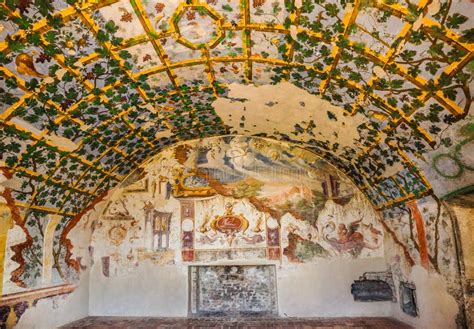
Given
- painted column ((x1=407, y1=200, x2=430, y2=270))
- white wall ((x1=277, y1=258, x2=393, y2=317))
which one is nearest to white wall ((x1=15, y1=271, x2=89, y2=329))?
white wall ((x1=277, y1=258, x2=393, y2=317))

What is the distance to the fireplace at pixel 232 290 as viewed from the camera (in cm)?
873

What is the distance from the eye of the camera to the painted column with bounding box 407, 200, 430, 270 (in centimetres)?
659

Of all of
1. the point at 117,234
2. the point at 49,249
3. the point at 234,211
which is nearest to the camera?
the point at 49,249

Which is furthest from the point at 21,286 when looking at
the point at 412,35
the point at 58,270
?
the point at 412,35

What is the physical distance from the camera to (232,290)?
8938mm

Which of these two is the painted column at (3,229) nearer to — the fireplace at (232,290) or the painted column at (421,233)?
the fireplace at (232,290)

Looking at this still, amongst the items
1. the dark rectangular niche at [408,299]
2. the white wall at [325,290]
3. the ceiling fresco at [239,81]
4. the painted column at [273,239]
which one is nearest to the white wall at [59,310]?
the ceiling fresco at [239,81]

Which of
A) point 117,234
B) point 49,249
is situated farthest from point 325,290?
point 49,249

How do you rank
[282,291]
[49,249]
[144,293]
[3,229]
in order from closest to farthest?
1. [3,229]
2. [49,249]
3. [282,291]
4. [144,293]

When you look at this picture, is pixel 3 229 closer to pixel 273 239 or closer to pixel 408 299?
pixel 273 239

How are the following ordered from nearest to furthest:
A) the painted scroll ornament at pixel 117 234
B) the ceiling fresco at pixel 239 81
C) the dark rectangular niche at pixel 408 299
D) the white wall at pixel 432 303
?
the ceiling fresco at pixel 239 81, the white wall at pixel 432 303, the dark rectangular niche at pixel 408 299, the painted scroll ornament at pixel 117 234

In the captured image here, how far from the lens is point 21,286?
685cm

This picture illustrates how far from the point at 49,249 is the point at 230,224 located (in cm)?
406

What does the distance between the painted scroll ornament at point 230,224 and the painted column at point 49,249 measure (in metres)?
3.54
